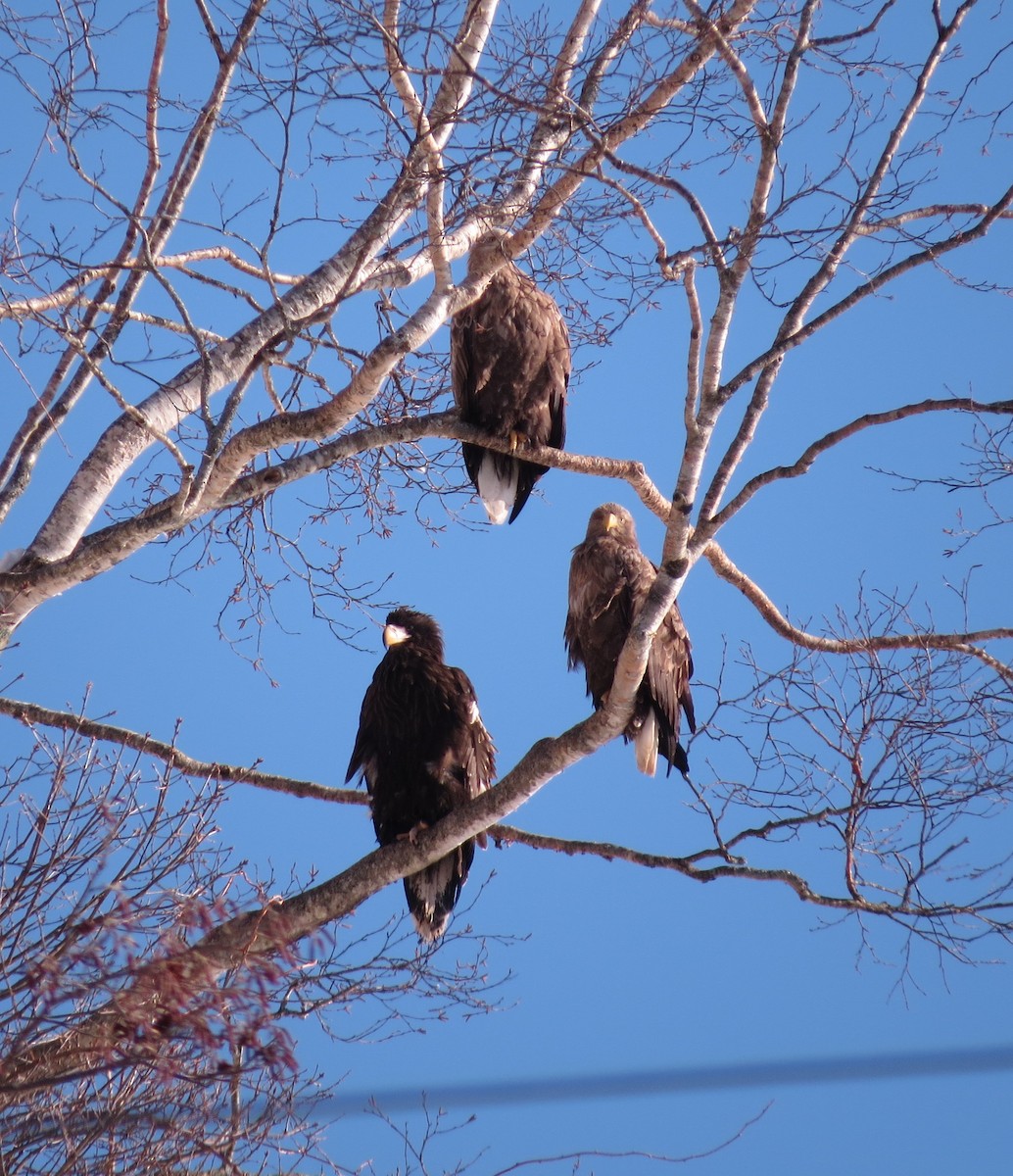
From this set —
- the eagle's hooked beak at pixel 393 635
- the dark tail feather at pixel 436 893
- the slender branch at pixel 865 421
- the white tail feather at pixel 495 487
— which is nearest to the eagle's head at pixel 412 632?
the eagle's hooked beak at pixel 393 635

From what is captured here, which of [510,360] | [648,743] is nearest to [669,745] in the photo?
[648,743]

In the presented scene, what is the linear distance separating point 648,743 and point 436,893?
97 cm

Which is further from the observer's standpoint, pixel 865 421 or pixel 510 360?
pixel 510 360

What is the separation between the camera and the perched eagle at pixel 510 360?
5.37 metres

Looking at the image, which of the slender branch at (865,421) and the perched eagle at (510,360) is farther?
the perched eagle at (510,360)

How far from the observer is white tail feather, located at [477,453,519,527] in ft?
18.9

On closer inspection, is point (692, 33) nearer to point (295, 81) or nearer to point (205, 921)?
point (295, 81)

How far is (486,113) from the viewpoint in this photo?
331cm

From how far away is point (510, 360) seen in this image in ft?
17.7

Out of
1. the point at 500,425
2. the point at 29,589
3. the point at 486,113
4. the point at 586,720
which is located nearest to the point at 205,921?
the point at 586,720

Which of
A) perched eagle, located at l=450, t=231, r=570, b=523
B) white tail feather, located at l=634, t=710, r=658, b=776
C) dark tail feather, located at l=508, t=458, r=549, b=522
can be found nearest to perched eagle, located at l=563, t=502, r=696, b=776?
white tail feather, located at l=634, t=710, r=658, b=776

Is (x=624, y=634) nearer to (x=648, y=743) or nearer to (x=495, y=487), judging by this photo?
(x=648, y=743)

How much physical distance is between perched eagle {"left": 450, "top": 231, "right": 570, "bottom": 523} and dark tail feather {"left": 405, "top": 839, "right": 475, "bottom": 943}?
160cm

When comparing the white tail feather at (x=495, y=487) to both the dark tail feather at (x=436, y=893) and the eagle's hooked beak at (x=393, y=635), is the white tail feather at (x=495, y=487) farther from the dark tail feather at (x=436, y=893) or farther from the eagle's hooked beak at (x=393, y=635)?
the dark tail feather at (x=436, y=893)
